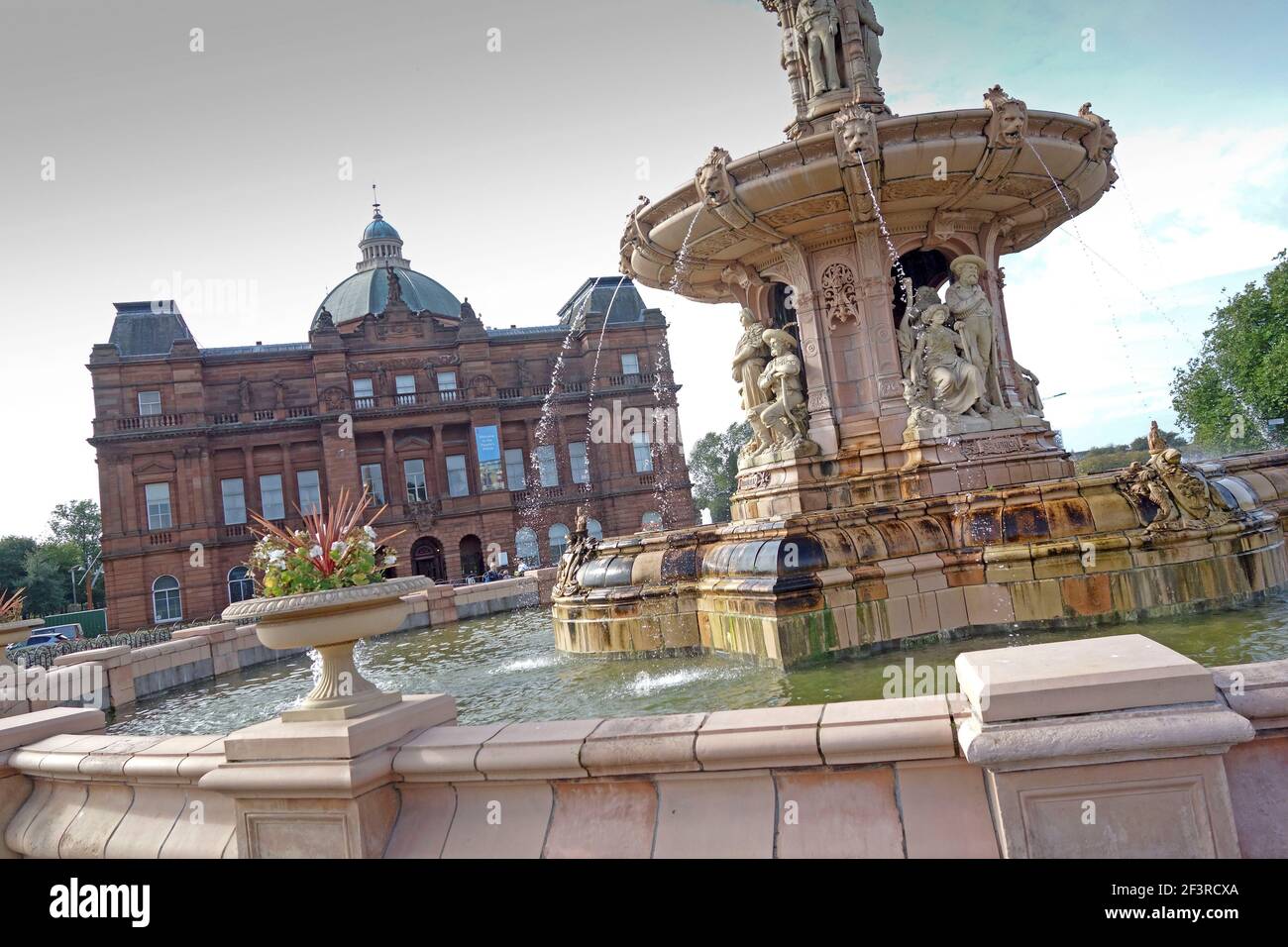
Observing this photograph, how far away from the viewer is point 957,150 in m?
8.68

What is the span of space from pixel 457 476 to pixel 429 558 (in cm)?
486

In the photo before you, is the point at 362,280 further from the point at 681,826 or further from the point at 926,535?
the point at 681,826

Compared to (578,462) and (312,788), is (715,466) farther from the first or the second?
(312,788)

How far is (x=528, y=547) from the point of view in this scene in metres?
47.1

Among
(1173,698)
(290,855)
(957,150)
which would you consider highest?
(957,150)

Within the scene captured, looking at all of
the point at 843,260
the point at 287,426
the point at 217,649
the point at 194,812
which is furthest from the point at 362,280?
the point at 194,812

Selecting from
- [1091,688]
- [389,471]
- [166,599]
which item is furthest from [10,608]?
[166,599]

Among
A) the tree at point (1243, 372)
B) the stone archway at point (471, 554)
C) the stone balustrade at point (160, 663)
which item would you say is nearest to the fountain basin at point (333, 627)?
the stone balustrade at point (160, 663)

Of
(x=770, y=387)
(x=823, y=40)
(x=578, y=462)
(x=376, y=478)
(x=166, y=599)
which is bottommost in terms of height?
(x=166, y=599)

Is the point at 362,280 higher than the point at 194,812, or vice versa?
the point at 362,280

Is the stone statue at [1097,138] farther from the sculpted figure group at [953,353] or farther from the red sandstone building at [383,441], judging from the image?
the red sandstone building at [383,441]

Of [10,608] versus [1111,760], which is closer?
[1111,760]

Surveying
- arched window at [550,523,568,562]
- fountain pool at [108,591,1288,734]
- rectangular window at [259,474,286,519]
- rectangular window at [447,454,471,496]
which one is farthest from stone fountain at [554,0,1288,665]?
rectangular window at [259,474,286,519]
